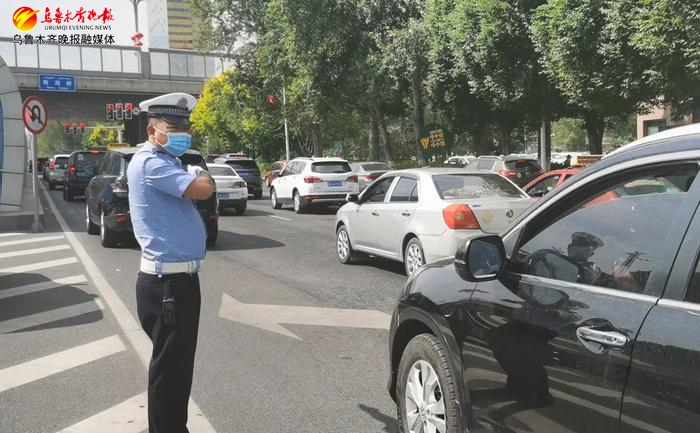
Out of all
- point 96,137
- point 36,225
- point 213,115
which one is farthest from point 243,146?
point 96,137

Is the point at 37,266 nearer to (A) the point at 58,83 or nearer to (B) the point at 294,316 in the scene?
(B) the point at 294,316

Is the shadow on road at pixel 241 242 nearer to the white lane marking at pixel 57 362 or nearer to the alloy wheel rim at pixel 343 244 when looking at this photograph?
the alloy wheel rim at pixel 343 244

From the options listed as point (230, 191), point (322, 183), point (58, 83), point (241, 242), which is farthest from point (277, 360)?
point (58, 83)

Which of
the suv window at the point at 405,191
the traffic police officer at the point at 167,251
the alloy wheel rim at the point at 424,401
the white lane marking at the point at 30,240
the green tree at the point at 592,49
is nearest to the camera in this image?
the alloy wheel rim at the point at 424,401

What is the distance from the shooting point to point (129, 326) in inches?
269

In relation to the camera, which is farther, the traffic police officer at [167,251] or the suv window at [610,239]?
the traffic police officer at [167,251]

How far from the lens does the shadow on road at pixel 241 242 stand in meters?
13.0

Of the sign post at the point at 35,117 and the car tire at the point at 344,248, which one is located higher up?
the sign post at the point at 35,117

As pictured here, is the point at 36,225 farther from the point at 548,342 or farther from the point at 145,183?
the point at 548,342

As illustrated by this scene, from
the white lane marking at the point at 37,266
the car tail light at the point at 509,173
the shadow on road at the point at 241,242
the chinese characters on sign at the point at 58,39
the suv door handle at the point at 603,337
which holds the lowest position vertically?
the shadow on road at the point at 241,242

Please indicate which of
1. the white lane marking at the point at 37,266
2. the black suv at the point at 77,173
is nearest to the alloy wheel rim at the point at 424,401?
the white lane marking at the point at 37,266

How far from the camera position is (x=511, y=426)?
2779 mm

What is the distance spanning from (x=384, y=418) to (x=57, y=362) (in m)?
2.97

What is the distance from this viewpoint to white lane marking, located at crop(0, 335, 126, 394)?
5.26 meters
